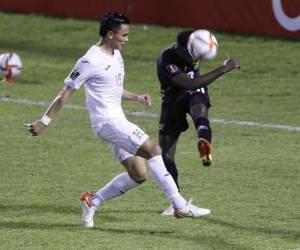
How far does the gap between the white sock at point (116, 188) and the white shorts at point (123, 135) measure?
1.01ft

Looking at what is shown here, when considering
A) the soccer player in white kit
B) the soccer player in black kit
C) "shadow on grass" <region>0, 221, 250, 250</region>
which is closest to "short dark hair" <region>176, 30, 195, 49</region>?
the soccer player in black kit

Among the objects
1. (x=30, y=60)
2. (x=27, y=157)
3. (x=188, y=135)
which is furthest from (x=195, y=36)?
(x=30, y=60)

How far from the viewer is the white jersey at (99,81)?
11.2 m

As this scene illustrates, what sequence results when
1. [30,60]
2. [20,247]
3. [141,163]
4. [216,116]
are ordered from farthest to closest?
1. [30,60]
2. [216,116]
3. [141,163]
4. [20,247]

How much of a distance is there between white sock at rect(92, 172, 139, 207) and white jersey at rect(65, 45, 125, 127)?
2.21 ft

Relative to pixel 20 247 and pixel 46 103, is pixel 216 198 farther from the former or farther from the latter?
pixel 46 103

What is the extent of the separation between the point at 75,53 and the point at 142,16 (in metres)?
2.09

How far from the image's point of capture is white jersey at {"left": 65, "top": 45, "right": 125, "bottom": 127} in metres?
11.2

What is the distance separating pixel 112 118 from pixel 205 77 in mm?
1153

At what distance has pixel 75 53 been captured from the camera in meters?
25.1

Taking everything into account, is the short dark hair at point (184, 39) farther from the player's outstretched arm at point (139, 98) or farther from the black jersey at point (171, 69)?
the player's outstretched arm at point (139, 98)

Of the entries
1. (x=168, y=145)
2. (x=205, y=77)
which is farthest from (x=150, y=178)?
(x=205, y=77)

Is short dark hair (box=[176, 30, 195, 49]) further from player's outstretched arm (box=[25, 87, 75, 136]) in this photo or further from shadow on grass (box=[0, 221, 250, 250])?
shadow on grass (box=[0, 221, 250, 250])

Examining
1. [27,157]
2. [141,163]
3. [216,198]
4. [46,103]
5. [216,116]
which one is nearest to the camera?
[141,163]
